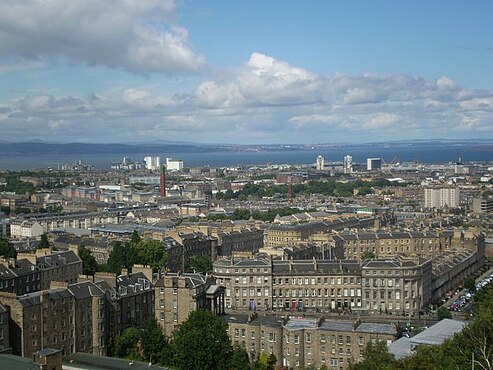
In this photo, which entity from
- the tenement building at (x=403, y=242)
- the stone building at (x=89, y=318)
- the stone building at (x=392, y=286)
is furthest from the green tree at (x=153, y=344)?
the tenement building at (x=403, y=242)

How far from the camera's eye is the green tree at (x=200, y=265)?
196ft

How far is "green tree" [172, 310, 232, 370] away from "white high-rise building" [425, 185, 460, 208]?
284 ft

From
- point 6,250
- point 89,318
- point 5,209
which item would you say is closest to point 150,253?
point 6,250

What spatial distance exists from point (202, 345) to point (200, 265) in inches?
1090

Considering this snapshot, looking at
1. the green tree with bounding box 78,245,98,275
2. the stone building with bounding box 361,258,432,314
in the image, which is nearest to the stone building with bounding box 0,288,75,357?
the green tree with bounding box 78,245,98,275

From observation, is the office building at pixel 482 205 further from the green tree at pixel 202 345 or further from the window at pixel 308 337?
the green tree at pixel 202 345

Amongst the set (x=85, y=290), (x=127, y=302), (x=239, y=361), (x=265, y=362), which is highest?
(x=85, y=290)

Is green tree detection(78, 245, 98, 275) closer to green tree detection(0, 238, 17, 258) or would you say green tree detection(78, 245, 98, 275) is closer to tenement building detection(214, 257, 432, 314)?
green tree detection(0, 238, 17, 258)

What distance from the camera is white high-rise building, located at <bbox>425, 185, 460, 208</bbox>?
116 m

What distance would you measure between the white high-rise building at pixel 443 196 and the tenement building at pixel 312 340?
274ft

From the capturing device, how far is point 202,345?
32.5 m

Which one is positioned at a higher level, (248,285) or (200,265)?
(248,285)

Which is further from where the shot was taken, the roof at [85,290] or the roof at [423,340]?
the roof at [85,290]

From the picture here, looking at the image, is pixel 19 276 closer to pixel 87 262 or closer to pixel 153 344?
pixel 87 262
